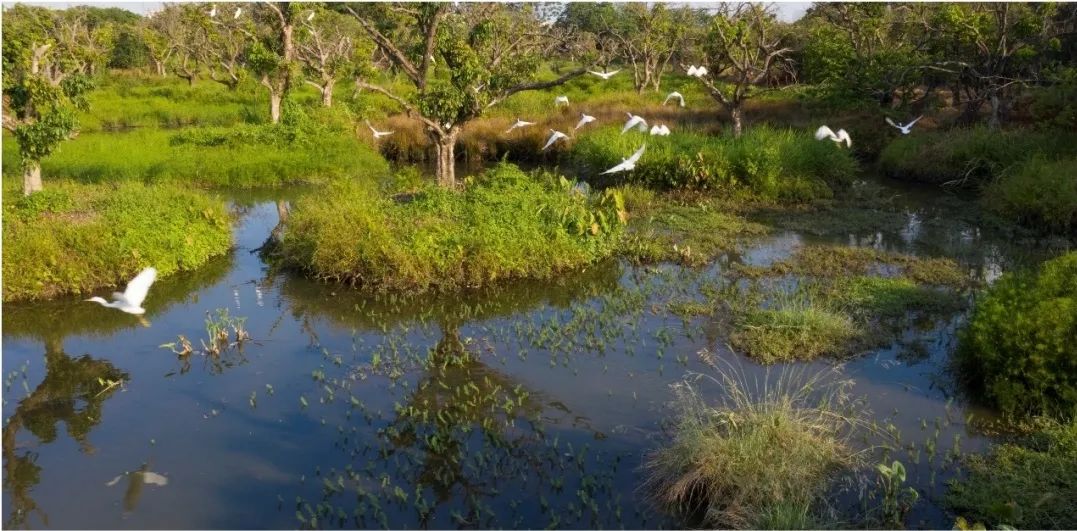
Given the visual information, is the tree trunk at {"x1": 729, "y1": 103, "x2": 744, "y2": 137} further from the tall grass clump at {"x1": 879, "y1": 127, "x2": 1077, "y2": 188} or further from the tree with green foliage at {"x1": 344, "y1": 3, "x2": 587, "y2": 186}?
the tree with green foliage at {"x1": 344, "y1": 3, "x2": 587, "y2": 186}

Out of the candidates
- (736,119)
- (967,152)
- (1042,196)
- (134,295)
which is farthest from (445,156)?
(967,152)

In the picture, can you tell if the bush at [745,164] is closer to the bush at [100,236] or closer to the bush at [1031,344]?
the bush at [100,236]

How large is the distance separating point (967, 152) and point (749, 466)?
12.4m

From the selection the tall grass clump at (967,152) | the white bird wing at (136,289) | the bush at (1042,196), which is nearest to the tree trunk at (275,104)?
the tall grass clump at (967,152)

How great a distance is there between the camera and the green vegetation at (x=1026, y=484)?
467 cm

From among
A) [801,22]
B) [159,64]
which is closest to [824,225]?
[801,22]

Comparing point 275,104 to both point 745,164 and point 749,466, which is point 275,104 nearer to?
point 745,164

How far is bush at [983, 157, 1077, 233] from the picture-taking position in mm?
11359

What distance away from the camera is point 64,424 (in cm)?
650

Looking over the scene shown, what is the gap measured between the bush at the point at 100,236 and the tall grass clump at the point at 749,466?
7045mm

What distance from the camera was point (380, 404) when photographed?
6609mm

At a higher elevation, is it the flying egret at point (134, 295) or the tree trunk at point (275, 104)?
the flying egret at point (134, 295)

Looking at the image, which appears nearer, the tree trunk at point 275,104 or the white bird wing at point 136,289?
the white bird wing at point 136,289

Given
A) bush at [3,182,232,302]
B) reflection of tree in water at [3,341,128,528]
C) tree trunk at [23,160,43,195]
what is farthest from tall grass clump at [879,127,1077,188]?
tree trunk at [23,160,43,195]
